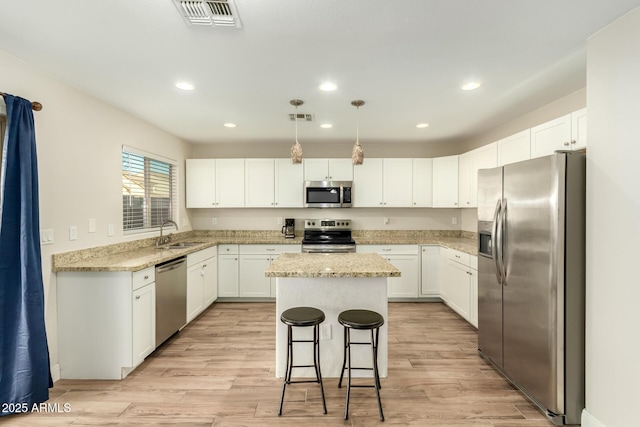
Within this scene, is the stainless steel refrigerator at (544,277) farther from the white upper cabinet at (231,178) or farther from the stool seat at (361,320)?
the white upper cabinet at (231,178)

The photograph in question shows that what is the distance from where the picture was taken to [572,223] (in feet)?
6.52

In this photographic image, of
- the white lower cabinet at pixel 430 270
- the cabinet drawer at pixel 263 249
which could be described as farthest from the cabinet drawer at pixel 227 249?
the white lower cabinet at pixel 430 270

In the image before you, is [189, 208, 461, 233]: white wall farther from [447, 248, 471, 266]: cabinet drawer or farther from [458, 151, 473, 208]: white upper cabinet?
[447, 248, 471, 266]: cabinet drawer

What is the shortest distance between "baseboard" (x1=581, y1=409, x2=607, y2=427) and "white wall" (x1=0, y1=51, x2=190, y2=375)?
3.93m

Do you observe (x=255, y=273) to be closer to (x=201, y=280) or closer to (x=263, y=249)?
(x=263, y=249)

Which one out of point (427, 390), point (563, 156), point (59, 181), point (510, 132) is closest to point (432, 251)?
point (510, 132)

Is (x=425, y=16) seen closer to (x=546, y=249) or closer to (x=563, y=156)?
(x=563, y=156)

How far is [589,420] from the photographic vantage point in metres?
1.92

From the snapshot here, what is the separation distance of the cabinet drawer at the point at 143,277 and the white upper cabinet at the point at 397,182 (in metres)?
3.40

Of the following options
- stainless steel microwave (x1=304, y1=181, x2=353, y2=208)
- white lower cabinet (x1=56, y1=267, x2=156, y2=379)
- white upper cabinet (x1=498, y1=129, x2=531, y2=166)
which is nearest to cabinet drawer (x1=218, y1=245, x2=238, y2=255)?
stainless steel microwave (x1=304, y1=181, x2=353, y2=208)

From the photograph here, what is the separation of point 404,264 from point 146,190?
3.77 meters

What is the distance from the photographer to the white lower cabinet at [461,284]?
3.56 m

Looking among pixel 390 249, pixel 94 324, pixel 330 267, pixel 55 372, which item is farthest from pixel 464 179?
pixel 55 372

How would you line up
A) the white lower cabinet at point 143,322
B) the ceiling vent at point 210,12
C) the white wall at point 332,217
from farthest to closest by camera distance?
the white wall at point 332,217 → the white lower cabinet at point 143,322 → the ceiling vent at point 210,12
